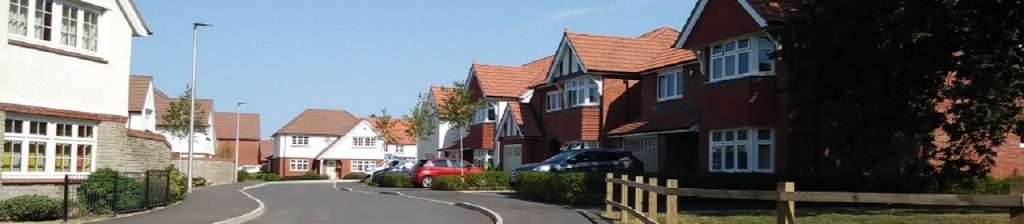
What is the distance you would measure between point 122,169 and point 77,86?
2.41 metres

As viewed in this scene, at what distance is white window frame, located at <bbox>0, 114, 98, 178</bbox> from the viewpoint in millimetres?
20250

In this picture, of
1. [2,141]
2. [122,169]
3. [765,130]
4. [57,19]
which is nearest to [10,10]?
[57,19]

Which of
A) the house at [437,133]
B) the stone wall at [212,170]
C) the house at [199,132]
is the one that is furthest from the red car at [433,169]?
the house at [199,132]

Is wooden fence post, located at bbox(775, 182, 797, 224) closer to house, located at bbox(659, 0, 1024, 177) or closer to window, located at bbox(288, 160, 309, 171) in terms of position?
house, located at bbox(659, 0, 1024, 177)

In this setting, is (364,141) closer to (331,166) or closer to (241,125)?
(331,166)

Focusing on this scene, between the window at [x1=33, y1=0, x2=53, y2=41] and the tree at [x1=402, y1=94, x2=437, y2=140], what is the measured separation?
3070cm

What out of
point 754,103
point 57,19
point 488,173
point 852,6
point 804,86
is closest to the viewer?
point 852,6

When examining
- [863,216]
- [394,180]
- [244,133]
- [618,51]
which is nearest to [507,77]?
[394,180]

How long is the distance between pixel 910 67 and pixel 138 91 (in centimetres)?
3730

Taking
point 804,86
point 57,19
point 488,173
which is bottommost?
point 488,173

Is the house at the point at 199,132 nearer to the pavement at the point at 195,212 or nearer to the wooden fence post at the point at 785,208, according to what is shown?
the pavement at the point at 195,212

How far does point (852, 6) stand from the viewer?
18.1 metres

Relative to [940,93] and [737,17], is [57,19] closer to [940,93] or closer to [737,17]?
[737,17]

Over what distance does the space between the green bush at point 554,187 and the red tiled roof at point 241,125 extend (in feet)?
242
